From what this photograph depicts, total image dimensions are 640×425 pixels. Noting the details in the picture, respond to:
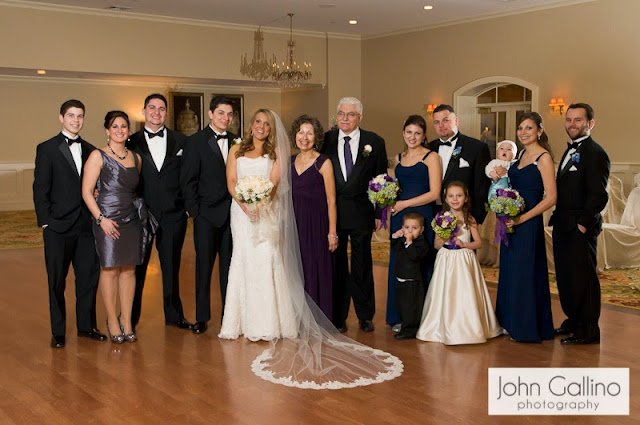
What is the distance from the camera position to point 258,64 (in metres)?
16.4

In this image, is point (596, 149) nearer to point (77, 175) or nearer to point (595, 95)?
point (77, 175)

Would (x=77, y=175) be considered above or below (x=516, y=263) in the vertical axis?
above

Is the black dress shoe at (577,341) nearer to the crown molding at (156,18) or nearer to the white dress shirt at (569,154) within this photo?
the white dress shirt at (569,154)

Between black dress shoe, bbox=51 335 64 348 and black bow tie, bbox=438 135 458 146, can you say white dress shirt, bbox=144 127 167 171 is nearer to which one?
black dress shoe, bbox=51 335 64 348

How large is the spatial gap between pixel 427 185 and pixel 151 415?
280cm

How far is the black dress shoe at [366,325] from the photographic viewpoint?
605 cm

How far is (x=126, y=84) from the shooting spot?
18.2 meters

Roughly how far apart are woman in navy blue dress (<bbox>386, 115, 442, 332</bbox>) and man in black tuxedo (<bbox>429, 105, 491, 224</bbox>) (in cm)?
13

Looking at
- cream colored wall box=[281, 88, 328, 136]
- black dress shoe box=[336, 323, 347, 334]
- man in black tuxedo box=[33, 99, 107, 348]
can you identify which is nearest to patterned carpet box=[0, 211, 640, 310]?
black dress shoe box=[336, 323, 347, 334]

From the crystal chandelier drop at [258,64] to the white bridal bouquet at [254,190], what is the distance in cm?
1101

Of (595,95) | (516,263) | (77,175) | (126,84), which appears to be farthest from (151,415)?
(126,84)

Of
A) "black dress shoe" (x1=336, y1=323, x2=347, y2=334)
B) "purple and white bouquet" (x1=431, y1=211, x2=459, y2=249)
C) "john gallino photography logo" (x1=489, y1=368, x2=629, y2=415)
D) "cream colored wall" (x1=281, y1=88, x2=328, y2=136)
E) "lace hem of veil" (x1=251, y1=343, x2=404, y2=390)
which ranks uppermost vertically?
"cream colored wall" (x1=281, y1=88, x2=328, y2=136)

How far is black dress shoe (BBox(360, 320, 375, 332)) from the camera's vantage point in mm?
6051

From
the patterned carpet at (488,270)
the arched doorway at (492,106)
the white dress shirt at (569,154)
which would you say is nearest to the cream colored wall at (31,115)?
the patterned carpet at (488,270)
